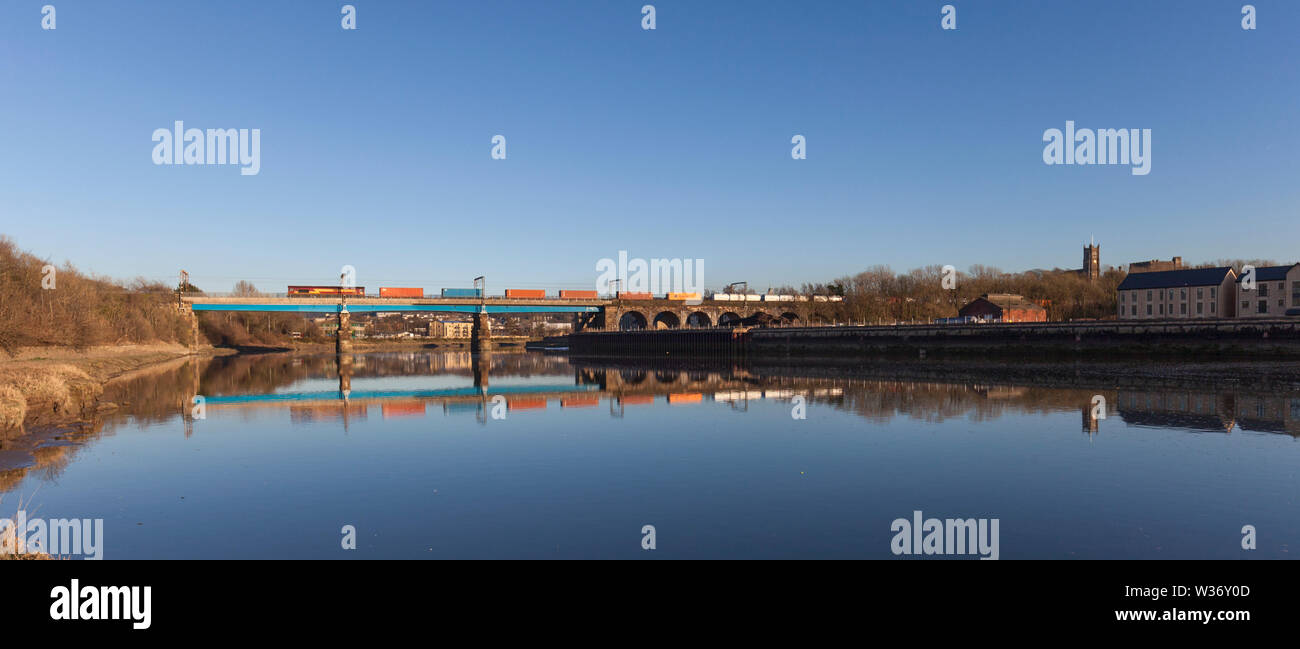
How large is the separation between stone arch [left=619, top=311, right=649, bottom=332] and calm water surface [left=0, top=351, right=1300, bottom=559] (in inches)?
4497

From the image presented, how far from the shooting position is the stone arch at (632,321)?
154 metres

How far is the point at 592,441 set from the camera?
28469 millimetres

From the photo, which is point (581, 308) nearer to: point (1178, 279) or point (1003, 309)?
point (1003, 309)

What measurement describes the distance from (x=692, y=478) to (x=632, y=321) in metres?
146

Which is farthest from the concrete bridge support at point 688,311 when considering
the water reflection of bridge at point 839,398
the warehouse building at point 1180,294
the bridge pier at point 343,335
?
the water reflection of bridge at point 839,398

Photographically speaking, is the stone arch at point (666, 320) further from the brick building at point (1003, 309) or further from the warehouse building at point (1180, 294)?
the warehouse building at point (1180, 294)

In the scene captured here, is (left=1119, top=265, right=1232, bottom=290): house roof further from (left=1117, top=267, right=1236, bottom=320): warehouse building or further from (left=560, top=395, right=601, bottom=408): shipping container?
(left=560, top=395, right=601, bottom=408): shipping container

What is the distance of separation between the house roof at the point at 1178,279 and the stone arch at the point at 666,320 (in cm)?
8108

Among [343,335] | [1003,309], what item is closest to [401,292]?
[343,335]

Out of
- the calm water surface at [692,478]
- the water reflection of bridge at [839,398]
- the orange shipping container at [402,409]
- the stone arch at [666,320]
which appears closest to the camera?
the calm water surface at [692,478]

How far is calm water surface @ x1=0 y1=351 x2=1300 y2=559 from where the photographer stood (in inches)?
562

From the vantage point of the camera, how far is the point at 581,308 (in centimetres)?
14800

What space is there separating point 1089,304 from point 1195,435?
115 metres

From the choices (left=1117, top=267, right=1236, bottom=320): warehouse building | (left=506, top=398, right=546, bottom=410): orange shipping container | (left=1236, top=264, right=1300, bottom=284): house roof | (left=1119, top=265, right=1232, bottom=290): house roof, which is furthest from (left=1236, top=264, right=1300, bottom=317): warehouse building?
(left=506, top=398, right=546, bottom=410): orange shipping container
